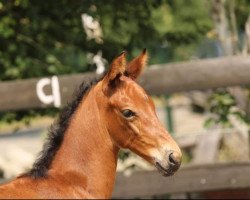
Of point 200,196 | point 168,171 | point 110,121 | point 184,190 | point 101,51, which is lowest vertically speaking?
point 168,171

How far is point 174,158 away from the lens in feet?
13.1

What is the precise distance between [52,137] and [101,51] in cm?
318

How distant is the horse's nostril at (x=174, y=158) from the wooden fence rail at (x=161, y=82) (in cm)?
187

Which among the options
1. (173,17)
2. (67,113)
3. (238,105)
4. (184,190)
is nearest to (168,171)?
(67,113)

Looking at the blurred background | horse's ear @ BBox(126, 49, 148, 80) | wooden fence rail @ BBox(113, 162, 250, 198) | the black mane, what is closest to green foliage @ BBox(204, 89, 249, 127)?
the blurred background

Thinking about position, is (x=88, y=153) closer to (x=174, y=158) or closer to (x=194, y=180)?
(x=174, y=158)

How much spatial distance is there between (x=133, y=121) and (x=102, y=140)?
20 centimetres

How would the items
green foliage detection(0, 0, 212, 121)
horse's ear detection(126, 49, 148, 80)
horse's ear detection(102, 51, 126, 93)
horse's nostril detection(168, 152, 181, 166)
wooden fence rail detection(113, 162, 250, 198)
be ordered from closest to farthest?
horse's nostril detection(168, 152, 181, 166) → horse's ear detection(102, 51, 126, 93) → horse's ear detection(126, 49, 148, 80) → wooden fence rail detection(113, 162, 250, 198) → green foliage detection(0, 0, 212, 121)

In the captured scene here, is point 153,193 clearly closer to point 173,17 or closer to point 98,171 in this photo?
point 98,171

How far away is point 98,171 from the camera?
13.4ft

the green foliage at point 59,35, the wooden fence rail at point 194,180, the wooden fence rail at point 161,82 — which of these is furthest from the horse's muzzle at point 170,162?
the green foliage at point 59,35

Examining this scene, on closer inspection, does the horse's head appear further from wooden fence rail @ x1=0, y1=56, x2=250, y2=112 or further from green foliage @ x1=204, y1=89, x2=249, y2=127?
green foliage @ x1=204, y1=89, x2=249, y2=127

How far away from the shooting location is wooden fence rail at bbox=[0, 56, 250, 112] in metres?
5.75

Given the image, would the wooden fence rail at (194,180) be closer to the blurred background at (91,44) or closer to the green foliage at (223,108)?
the blurred background at (91,44)
